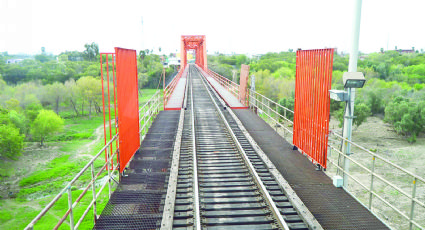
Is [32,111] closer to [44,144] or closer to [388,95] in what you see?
[44,144]

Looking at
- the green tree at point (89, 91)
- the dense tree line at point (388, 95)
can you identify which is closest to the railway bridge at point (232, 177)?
the dense tree line at point (388, 95)

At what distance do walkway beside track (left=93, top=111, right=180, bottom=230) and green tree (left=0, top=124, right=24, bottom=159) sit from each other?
22844 millimetres

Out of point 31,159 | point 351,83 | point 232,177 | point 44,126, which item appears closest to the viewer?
point 351,83

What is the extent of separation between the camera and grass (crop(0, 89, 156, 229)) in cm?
1856

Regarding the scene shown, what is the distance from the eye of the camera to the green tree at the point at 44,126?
35.9 m

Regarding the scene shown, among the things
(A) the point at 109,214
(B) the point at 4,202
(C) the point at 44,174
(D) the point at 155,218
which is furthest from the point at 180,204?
(C) the point at 44,174

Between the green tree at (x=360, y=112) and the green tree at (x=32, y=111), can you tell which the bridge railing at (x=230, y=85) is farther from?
the green tree at (x=32, y=111)


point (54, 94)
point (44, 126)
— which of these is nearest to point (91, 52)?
point (54, 94)

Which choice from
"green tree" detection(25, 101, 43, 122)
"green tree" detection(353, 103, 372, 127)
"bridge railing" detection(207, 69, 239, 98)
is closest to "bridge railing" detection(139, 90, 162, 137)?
"bridge railing" detection(207, 69, 239, 98)

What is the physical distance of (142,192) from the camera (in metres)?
6.32

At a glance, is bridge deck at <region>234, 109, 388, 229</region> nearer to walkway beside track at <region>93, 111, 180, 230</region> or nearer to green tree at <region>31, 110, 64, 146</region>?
walkway beside track at <region>93, 111, 180, 230</region>

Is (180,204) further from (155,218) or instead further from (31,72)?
(31,72)

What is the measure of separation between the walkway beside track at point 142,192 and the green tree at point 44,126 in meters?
30.8

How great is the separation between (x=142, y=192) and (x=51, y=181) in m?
22.2
